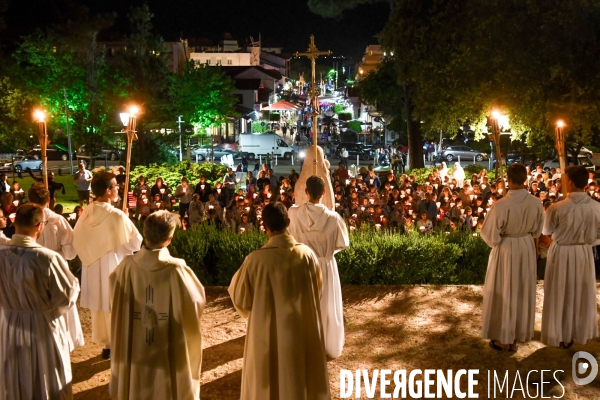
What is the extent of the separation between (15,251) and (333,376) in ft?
11.4

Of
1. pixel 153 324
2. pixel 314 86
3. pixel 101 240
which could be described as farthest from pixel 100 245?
pixel 314 86

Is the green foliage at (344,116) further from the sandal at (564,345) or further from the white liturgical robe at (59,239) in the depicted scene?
the white liturgical robe at (59,239)

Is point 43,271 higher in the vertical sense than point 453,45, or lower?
lower

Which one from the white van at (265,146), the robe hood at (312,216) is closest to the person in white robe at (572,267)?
the robe hood at (312,216)

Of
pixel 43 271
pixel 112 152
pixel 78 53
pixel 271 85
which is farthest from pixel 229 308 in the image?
pixel 271 85

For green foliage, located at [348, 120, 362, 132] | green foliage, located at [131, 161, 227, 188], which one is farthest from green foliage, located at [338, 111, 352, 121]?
green foliage, located at [131, 161, 227, 188]

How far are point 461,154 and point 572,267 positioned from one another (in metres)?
35.8

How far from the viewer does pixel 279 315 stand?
522 cm

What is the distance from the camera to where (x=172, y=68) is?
59.2m

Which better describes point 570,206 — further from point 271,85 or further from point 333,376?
point 271,85

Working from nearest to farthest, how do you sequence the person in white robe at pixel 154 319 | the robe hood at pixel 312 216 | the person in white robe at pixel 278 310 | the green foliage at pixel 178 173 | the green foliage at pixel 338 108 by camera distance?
the person in white robe at pixel 154 319, the person in white robe at pixel 278 310, the robe hood at pixel 312 216, the green foliage at pixel 178 173, the green foliage at pixel 338 108

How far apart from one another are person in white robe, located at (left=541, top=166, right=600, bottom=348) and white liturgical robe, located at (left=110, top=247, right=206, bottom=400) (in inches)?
172

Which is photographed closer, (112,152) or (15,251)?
(15,251)

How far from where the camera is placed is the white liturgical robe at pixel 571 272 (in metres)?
7.28
